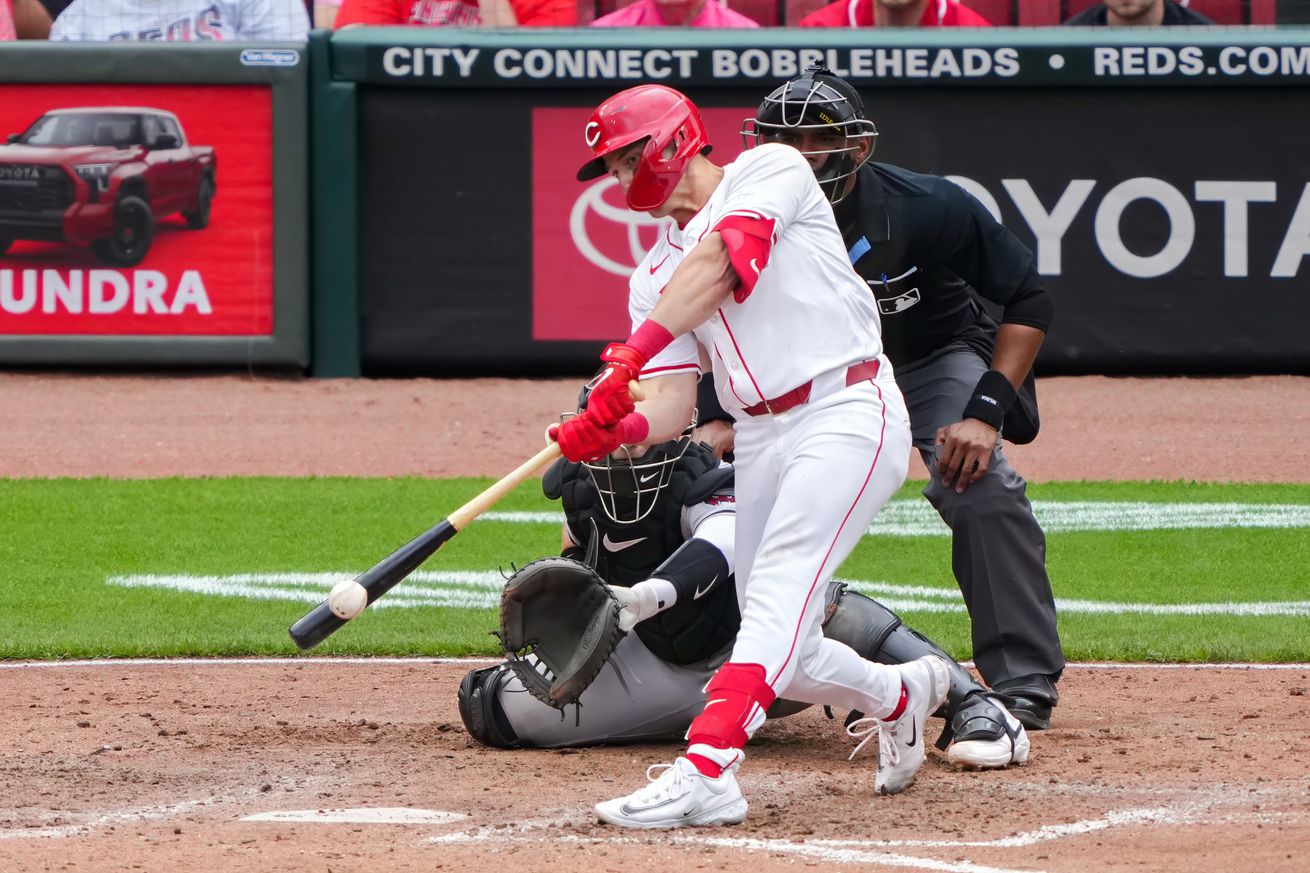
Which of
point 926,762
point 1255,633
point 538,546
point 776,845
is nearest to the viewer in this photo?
point 776,845

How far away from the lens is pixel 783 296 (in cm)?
399

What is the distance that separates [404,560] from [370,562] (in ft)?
9.86

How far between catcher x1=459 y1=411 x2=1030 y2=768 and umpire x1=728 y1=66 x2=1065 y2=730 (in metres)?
0.21

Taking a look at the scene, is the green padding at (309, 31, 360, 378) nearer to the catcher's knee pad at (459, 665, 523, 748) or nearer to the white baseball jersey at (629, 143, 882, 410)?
the catcher's knee pad at (459, 665, 523, 748)

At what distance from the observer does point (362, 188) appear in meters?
10.7

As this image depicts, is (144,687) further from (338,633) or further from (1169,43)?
(1169,43)

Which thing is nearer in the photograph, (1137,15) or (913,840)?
(913,840)

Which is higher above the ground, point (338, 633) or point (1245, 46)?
point (1245, 46)

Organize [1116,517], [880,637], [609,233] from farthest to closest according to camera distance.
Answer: [609,233] → [1116,517] → [880,637]

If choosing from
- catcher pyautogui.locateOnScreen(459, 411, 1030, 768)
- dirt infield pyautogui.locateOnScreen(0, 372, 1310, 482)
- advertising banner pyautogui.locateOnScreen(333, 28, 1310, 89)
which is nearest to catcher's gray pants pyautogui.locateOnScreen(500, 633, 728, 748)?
catcher pyautogui.locateOnScreen(459, 411, 1030, 768)

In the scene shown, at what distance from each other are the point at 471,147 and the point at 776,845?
24.7 ft

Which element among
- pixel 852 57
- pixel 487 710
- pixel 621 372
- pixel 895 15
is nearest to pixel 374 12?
pixel 852 57

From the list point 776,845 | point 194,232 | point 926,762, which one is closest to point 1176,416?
point 194,232

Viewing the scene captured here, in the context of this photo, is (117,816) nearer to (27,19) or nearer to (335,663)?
(335,663)
